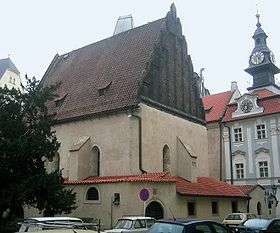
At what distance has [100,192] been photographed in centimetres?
2325

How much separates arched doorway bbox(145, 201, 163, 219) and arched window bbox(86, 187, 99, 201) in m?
3.05

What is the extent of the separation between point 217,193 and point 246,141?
16641 mm

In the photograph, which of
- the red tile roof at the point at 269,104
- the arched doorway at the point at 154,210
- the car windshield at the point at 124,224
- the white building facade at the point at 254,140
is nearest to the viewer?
the car windshield at the point at 124,224

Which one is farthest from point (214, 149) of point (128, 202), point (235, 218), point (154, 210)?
point (128, 202)

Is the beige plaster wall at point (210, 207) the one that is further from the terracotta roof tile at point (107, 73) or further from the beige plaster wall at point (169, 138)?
the terracotta roof tile at point (107, 73)

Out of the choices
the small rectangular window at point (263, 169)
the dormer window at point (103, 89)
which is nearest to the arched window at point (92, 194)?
the dormer window at point (103, 89)

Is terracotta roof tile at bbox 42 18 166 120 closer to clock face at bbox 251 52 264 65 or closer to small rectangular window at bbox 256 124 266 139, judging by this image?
small rectangular window at bbox 256 124 266 139

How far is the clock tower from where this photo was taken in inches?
1940

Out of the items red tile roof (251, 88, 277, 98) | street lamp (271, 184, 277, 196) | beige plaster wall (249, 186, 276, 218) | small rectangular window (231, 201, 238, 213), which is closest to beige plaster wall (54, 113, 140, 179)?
small rectangular window (231, 201, 238, 213)

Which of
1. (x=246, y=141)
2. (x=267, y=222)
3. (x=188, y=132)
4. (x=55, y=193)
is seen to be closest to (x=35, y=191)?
(x=55, y=193)

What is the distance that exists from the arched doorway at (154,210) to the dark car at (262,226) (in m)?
7.14

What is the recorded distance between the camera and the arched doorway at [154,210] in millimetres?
22344

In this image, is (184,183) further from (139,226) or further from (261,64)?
(261,64)

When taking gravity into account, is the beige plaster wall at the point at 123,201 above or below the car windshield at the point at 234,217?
above
